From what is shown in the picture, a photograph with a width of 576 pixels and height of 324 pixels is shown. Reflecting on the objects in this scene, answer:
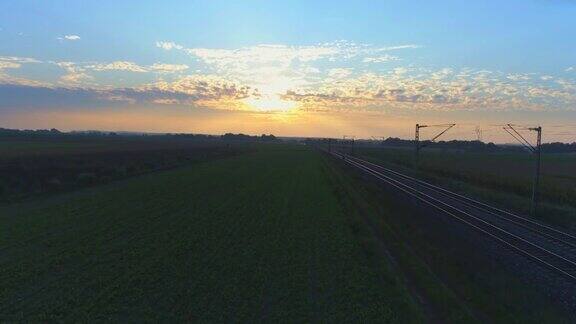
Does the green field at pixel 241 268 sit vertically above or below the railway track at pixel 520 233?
above

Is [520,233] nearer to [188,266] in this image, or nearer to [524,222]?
[524,222]

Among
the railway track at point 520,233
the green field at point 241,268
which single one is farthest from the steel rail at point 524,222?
the green field at point 241,268

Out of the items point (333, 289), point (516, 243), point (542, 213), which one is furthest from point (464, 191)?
point (333, 289)

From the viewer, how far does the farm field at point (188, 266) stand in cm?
970

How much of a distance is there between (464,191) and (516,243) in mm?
19247

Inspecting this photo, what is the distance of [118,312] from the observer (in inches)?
368

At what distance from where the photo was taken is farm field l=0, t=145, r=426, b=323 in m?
9.70

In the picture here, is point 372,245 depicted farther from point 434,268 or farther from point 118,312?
point 118,312

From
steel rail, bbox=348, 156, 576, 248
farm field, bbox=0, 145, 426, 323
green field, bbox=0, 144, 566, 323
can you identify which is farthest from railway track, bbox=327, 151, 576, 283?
farm field, bbox=0, 145, 426, 323

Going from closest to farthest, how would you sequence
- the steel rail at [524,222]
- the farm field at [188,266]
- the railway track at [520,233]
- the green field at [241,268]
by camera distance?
the farm field at [188,266], the green field at [241,268], the railway track at [520,233], the steel rail at [524,222]

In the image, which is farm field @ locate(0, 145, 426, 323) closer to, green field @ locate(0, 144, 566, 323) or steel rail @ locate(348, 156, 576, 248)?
green field @ locate(0, 144, 566, 323)

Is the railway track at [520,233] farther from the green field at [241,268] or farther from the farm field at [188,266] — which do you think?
Result: the farm field at [188,266]

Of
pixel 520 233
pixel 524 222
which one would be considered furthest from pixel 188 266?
pixel 524 222

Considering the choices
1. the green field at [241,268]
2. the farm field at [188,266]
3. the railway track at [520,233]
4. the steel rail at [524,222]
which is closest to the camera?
the farm field at [188,266]
